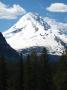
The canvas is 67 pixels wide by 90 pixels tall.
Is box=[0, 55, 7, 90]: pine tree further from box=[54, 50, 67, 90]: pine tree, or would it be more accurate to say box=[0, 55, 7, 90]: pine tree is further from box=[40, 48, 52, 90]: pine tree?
box=[54, 50, 67, 90]: pine tree

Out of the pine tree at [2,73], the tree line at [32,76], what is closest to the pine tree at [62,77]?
the tree line at [32,76]

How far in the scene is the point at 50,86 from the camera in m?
81.6

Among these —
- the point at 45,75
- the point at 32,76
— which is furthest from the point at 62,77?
the point at 32,76

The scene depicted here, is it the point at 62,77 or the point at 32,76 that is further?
the point at 32,76

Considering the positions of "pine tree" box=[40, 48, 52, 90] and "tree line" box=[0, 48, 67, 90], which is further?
"pine tree" box=[40, 48, 52, 90]

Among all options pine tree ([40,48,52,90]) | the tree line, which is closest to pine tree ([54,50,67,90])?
the tree line

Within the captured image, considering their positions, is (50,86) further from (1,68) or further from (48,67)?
(1,68)

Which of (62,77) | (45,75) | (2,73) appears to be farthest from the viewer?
(45,75)

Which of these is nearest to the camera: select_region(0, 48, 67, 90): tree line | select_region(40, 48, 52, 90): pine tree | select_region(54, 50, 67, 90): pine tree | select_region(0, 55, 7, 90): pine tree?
select_region(54, 50, 67, 90): pine tree

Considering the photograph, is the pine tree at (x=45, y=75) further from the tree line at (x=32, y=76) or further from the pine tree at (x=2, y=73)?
the pine tree at (x=2, y=73)

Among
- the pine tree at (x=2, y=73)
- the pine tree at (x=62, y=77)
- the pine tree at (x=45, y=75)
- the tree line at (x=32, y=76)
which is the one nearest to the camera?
the pine tree at (x=62, y=77)

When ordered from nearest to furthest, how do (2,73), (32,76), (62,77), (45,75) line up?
(62,77)
(2,73)
(45,75)
(32,76)

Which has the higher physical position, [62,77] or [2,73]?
[2,73]

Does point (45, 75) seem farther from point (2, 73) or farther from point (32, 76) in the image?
point (2, 73)
